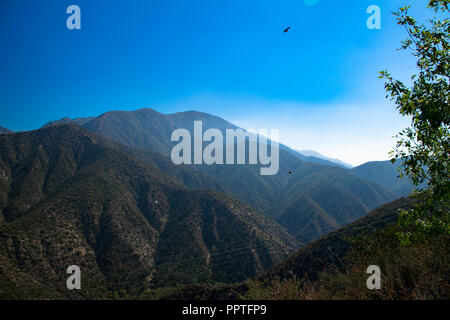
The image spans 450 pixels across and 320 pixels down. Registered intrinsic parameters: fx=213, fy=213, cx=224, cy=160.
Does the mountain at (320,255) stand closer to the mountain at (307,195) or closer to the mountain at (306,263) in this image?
the mountain at (306,263)

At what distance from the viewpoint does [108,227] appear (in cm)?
5962

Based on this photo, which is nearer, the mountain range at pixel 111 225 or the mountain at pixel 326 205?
the mountain range at pixel 111 225

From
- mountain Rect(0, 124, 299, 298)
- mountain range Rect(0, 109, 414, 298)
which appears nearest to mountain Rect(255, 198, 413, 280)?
mountain Rect(0, 124, 299, 298)

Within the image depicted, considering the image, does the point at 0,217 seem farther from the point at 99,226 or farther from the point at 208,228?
the point at 208,228

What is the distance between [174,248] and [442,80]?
6968 centimetres

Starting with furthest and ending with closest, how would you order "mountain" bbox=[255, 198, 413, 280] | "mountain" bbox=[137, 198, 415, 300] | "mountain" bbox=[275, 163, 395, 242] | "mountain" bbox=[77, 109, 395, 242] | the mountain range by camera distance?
1. "mountain" bbox=[77, 109, 395, 242]
2. "mountain" bbox=[275, 163, 395, 242]
3. the mountain range
4. "mountain" bbox=[137, 198, 415, 300]
5. "mountain" bbox=[255, 198, 413, 280]

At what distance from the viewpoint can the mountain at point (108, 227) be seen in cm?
4522

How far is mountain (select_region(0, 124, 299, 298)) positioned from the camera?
45.2 meters

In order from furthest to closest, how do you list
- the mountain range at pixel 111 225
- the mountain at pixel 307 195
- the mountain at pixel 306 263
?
the mountain at pixel 307 195 → the mountain range at pixel 111 225 → the mountain at pixel 306 263

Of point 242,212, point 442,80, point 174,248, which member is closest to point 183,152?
point 242,212

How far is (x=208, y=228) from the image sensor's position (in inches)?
2987

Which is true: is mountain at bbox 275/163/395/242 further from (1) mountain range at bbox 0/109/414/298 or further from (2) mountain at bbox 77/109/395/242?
(1) mountain range at bbox 0/109/414/298

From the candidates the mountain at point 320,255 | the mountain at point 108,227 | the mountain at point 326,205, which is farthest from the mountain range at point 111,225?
the mountain at point 320,255

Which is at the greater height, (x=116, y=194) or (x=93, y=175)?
(x=93, y=175)
